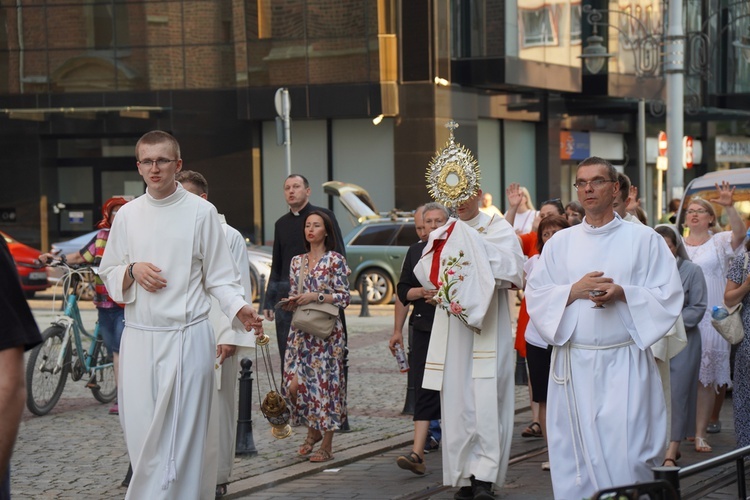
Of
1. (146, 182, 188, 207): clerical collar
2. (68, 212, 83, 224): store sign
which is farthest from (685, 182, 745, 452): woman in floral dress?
(68, 212, 83, 224): store sign

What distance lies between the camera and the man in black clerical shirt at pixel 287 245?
34.5 ft

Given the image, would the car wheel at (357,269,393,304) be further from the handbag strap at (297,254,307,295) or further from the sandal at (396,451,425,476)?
the sandal at (396,451,425,476)

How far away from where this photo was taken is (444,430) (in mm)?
8219

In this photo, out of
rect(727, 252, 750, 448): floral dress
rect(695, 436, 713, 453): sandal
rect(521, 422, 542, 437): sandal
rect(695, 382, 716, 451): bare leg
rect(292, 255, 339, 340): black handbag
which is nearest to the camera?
rect(727, 252, 750, 448): floral dress

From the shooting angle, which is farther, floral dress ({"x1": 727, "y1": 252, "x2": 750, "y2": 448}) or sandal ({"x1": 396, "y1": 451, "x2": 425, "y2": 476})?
floral dress ({"x1": 727, "y1": 252, "x2": 750, "y2": 448})

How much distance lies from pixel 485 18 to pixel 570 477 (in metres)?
27.8

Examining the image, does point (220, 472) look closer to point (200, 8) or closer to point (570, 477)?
point (570, 477)

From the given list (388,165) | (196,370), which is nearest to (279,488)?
(196,370)

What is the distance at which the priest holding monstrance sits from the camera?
811 centimetres

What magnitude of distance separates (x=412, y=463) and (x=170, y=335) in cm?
277

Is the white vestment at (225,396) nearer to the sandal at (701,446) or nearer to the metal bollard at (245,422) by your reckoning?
the metal bollard at (245,422)

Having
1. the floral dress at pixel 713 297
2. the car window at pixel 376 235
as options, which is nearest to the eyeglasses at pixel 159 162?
the floral dress at pixel 713 297

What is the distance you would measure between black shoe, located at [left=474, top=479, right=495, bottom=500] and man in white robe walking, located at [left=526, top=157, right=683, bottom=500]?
157cm

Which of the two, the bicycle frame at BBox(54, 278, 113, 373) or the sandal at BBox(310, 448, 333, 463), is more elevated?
the bicycle frame at BBox(54, 278, 113, 373)
